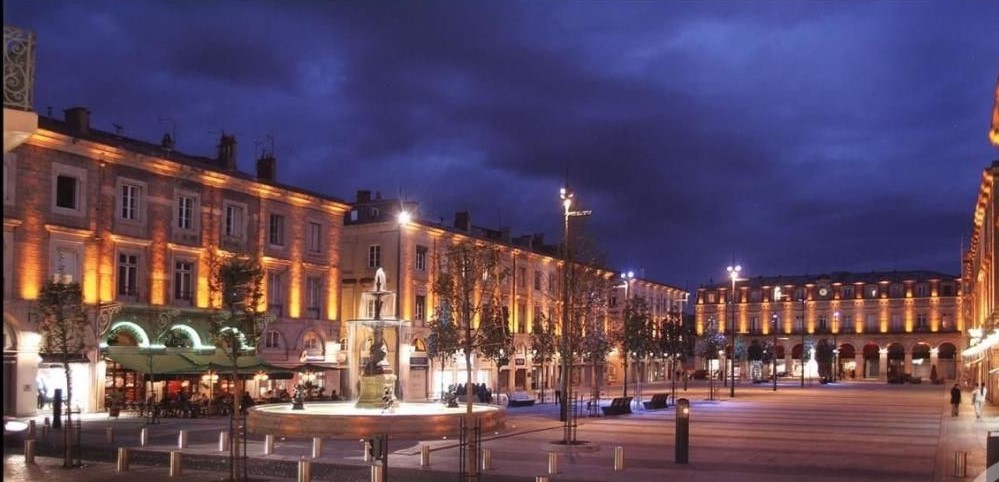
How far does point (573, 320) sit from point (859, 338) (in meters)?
96.7

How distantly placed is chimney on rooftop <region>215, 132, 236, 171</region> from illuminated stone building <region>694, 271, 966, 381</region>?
75833 mm

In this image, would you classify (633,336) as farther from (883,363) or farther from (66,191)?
(883,363)

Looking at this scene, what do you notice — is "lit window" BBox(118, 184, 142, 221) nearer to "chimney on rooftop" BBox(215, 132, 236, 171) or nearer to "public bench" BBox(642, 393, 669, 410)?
"chimney on rooftop" BBox(215, 132, 236, 171)

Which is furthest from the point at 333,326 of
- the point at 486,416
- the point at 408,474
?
the point at 408,474

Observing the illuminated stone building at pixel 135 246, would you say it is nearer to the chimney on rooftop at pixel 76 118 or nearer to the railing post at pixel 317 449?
the chimney on rooftop at pixel 76 118

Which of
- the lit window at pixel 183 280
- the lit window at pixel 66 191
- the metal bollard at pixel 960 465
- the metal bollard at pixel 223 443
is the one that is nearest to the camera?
the metal bollard at pixel 960 465

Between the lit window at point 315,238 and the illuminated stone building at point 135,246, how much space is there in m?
0.51

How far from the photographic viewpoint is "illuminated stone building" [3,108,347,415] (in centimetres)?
3891

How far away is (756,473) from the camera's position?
879 inches

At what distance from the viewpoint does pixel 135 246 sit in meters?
44.0

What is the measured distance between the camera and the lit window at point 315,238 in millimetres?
54812

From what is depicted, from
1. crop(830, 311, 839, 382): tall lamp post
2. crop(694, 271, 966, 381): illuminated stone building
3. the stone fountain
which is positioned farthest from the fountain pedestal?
crop(830, 311, 839, 382): tall lamp post

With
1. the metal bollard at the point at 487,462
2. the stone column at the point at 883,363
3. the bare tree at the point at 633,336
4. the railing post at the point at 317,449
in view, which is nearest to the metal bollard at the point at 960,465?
the metal bollard at the point at 487,462

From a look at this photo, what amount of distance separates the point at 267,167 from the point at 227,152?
283 centimetres
